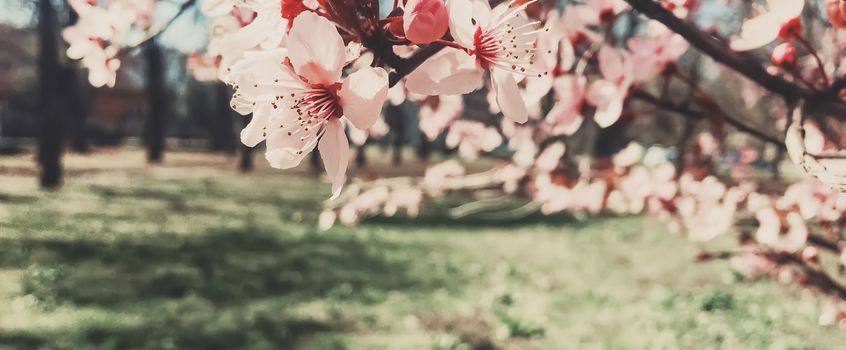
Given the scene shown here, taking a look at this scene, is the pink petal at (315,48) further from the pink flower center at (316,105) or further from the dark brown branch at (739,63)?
the dark brown branch at (739,63)

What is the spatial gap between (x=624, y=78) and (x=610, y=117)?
0.30 metres

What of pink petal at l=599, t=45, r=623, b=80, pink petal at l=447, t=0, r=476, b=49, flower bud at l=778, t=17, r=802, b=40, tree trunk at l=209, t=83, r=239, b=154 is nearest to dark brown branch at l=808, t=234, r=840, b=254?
pink petal at l=599, t=45, r=623, b=80

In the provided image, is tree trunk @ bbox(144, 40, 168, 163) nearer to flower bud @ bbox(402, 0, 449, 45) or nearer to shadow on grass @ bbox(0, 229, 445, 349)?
shadow on grass @ bbox(0, 229, 445, 349)

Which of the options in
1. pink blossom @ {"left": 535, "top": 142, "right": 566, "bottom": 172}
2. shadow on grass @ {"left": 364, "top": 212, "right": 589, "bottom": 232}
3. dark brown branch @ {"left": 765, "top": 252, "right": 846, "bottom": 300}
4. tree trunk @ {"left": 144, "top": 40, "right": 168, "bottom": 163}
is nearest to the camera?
dark brown branch @ {"left": 765, "top": 252, "right": 846, "bottom": 300}

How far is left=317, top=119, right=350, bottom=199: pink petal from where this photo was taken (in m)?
0.93

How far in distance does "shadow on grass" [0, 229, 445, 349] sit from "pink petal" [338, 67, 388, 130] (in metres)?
3.58

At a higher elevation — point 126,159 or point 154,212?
point 154,212

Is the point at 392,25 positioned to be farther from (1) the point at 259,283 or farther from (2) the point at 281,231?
(2) the point at 281,231

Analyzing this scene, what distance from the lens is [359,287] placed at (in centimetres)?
586

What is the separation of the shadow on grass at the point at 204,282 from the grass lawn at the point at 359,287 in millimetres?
20

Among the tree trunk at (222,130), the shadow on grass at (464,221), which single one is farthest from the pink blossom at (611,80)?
the tree trunk at (222,130)

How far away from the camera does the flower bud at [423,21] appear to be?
2.71ft

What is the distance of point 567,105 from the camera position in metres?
2.03

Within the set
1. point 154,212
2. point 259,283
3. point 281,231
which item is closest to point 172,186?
point 154,212
